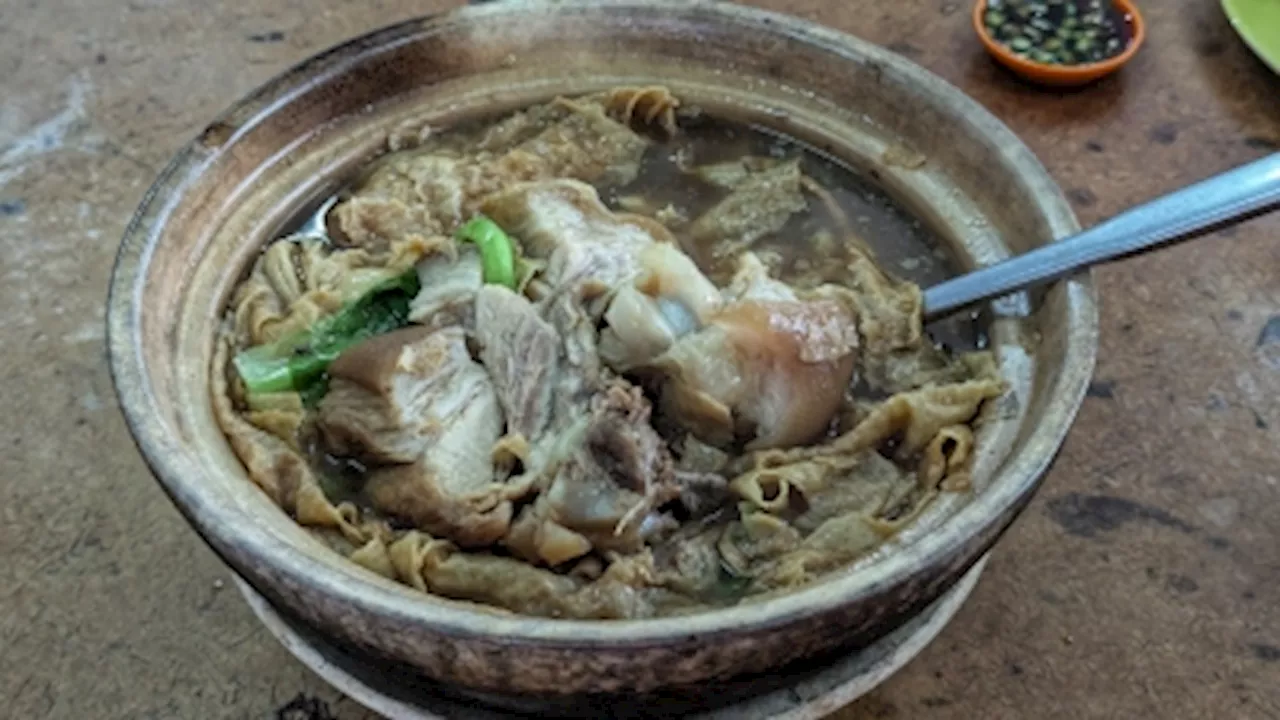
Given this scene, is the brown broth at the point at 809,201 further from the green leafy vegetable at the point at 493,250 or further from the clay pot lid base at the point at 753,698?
the clay pot lid base at the point at 753,698

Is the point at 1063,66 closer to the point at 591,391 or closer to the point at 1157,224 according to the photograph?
the point at 1157,224

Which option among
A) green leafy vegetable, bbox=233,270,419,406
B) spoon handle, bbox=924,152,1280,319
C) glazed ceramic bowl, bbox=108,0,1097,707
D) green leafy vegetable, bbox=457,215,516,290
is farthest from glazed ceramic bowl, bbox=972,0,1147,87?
green leafy vegetable, bbox=233,270,419,406

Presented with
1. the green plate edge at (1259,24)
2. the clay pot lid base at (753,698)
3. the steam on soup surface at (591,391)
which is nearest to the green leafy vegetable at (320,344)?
the steam on soup surface at (591,391)

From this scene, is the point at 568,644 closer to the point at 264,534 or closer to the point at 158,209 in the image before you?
the point at 264,534

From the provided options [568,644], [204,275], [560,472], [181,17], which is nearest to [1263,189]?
[560,472]

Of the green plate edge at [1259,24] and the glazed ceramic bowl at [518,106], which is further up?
the glazed ceramic bowl at [518,106]

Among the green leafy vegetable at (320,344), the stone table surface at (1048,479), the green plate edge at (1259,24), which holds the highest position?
the green leafy vegetable at (320,344)

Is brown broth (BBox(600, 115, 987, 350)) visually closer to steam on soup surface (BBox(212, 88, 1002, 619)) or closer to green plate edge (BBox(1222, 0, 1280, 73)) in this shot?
steam on soup surface (BBox(212, 88, 1002, 619))
